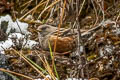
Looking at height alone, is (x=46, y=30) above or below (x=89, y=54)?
above

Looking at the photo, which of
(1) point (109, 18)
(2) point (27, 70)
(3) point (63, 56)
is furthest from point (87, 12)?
(2) point (27, 70)

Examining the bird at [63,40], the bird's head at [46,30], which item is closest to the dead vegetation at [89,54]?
the bird at [63,40]

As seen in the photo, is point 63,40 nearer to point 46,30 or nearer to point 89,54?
point 89,54

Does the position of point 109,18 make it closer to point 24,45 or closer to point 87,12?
point 87,12

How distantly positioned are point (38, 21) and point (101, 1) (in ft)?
5.01

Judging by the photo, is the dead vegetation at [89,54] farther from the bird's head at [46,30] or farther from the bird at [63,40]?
the bird's head at [46,30]

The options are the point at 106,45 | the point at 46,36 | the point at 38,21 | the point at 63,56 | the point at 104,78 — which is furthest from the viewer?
the point at 38,21

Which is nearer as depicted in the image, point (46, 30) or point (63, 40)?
point (63, 40)

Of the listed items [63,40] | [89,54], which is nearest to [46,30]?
[63,40]

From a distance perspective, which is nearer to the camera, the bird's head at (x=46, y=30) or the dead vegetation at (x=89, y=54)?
the dead vegetation at (x=89, y=54)

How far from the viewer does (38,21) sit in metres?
4.34

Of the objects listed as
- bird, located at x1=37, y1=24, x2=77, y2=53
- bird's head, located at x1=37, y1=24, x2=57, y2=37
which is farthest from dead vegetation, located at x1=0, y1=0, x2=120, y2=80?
bird's head, located at x1=37, y1=24, x2=57, y2=37

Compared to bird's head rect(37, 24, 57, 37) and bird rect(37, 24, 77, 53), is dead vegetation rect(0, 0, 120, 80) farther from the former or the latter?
bird's head rect(37, 24, 57, 37)

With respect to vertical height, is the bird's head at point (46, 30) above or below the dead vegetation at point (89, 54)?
above
